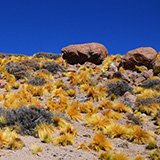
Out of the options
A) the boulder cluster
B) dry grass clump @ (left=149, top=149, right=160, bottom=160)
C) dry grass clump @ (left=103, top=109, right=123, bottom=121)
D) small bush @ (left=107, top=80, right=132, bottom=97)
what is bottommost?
dry grass clump @ (left=149, top=149, right=160, bottom=160)

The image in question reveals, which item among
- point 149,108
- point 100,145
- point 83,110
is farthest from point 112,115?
point 100,145

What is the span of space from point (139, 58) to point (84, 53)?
16.4 feet

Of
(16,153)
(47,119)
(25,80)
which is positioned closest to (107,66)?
(25,80)

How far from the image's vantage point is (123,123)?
8.24 m

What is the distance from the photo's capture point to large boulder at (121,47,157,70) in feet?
52.7

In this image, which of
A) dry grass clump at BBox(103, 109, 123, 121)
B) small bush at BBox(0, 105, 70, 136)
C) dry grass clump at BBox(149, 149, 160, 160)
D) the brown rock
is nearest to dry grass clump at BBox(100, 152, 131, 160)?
dry grass clump at BBox(149, 149, 160, 160)

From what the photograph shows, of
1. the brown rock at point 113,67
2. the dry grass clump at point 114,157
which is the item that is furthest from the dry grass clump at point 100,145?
the brown rock at point 113,67

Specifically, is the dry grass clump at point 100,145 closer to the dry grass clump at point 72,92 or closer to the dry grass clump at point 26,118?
the dry grass clump at point 26,118

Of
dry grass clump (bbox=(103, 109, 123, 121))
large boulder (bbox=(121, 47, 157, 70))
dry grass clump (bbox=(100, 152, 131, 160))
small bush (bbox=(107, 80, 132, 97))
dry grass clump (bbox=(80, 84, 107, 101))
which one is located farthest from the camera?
large boulder (bbox=(121, 47, 157, 70))

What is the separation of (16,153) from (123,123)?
503cm

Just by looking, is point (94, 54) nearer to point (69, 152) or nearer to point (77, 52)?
point (77, 52)

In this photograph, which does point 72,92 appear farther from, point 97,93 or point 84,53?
point 84,53

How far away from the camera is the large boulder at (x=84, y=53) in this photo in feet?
59.1

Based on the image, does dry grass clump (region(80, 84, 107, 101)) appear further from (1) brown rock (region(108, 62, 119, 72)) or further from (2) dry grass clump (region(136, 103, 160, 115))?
(1) brown rock (region(108, 62, 119, 72))
